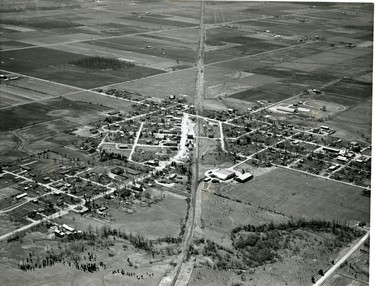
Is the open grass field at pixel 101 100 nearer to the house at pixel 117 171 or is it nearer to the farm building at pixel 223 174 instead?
the house at pixel 117 171

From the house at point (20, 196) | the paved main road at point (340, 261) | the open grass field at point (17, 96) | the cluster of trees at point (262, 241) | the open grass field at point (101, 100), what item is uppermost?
the open grass field at point (17, 96)

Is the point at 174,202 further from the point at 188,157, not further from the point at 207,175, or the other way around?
the point at 188,157

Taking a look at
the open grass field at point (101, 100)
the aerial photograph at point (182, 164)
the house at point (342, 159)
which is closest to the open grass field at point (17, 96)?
the aerial photograph at point (182, 164)

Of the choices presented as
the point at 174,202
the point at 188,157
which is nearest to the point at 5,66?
the point at 188,157

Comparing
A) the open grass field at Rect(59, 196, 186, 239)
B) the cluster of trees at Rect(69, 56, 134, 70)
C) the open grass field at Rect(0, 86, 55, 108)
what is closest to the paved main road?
the open grass field at Rect(59, 196, 186, 239)

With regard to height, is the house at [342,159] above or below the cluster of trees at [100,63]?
below

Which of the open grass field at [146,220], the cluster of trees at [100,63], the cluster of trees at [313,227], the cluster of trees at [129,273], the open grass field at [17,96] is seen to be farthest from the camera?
the cluster of trees at [100,63]
